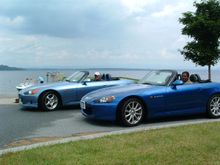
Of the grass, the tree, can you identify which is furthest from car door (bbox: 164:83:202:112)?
the tree

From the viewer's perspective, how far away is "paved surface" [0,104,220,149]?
8.30 m

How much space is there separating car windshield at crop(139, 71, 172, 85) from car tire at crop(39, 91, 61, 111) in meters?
2.97

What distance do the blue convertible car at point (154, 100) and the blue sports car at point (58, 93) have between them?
2.36 m

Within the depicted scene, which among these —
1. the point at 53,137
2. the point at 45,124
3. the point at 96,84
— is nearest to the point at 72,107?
the point at 96,84

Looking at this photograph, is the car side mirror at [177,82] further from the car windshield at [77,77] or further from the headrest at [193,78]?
the car windshield at [77,77]

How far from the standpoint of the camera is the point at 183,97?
10.2 metres

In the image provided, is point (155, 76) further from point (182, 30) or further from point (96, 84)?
point (182, 30)

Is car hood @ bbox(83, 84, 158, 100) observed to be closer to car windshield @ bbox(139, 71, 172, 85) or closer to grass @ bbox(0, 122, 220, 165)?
car windshield @ bbox(139, 71, 172, 85)

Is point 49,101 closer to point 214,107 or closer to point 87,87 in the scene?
point 87,87

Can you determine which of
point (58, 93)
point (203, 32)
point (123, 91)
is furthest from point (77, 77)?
point (203, 32)

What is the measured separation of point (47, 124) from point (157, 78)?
307cm

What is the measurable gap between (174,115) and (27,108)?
5075 millimetres

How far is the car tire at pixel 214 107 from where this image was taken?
34.9 feet

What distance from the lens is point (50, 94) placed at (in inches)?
489
